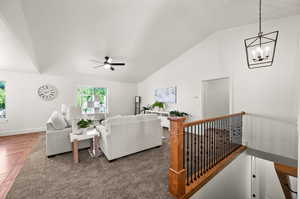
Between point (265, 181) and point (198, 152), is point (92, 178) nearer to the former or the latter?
point (198, 152)

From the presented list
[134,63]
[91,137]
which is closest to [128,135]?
[91,137]

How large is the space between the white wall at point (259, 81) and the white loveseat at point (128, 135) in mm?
2157

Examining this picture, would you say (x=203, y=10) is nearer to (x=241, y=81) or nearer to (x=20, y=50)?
(x=241, y=81)

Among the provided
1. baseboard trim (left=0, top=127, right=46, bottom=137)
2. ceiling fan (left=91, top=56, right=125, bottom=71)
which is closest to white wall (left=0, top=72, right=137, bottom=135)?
baseboard trim (left=0, top=127, right=46, bottom=137)

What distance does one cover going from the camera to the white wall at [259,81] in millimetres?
2805

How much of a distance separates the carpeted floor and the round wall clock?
122 inches

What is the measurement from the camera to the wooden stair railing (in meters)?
1.73

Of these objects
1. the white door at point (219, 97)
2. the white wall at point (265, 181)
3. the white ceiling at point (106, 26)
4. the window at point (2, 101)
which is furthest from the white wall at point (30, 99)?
the white wall at point (265, 181)

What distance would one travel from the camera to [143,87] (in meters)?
7.21

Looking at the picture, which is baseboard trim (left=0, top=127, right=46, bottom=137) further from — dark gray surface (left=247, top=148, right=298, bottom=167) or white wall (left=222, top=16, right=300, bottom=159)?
dark gray surface (left=247, top=148, right=298, bottom=167)

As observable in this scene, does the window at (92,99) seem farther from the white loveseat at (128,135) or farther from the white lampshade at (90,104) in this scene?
the white loveseat at (128,135)

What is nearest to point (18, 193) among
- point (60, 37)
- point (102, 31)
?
point (60, 37)

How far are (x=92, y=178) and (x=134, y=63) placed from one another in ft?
13.9

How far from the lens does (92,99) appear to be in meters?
6.25
